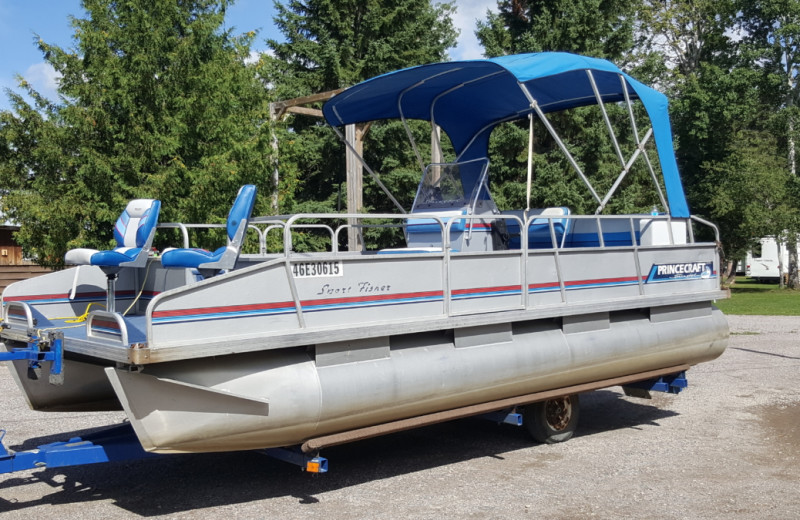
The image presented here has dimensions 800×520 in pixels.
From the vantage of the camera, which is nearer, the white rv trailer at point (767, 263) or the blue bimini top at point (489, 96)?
the blue bimini top at point (489, 96)

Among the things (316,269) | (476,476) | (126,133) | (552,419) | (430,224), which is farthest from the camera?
(126,133)

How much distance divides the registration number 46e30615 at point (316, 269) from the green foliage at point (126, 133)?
20.8 ft

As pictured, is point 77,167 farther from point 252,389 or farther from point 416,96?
point 252,389

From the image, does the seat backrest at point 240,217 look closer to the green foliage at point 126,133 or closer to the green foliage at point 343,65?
the green foliage at point 126,133

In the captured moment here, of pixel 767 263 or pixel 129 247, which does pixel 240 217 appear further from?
pixel 767 263

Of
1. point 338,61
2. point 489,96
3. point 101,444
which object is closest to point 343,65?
point 338,61

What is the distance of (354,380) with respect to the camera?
18.7 ft

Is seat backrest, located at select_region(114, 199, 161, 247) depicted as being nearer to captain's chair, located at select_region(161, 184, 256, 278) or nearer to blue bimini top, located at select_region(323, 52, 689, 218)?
captain's chair, located at select_region(161, 184, 256, 278)

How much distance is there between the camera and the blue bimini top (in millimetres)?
7734

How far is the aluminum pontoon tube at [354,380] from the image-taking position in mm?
5109

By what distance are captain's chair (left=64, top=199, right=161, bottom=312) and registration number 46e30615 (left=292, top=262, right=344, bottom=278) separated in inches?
66.9

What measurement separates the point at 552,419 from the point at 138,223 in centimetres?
420

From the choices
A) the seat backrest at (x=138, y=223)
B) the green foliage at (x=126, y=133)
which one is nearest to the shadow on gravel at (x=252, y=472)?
the seat backrest at (x=138, y=223)

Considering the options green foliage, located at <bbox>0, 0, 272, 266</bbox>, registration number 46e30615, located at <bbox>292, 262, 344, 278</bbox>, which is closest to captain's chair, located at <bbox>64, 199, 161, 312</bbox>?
registration number 46e30615, located at <bbox>292, 262, 344, 278</bbox>
